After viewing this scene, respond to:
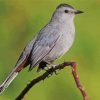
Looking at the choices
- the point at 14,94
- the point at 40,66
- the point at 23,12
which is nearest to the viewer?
the point at 40,66

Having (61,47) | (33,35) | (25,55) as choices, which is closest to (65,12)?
(61,47)

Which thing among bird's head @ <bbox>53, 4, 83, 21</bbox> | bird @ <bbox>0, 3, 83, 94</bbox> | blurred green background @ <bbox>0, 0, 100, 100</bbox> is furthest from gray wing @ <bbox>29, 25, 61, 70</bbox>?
blurred green background @ <bbox>0, 0, 100, 100</bbox>

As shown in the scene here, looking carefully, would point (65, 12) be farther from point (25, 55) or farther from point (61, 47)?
point (25, 55)

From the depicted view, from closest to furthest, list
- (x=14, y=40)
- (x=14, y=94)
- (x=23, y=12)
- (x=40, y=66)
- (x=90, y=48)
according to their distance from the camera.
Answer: (x=40, y=66), (x=14, y=94), (x=90, y=48), (x=14, y=40), (x=23, y=12)

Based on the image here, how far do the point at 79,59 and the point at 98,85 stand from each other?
0.54 m

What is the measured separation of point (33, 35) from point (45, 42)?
3413 millimetres

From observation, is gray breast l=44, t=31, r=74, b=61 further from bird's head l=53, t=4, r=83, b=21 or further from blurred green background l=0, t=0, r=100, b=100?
blurred green background l=0, t=0, r=100, b=100

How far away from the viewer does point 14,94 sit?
9.16 m

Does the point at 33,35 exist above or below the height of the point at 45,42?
below

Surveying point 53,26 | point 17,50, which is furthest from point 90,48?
point 53,26

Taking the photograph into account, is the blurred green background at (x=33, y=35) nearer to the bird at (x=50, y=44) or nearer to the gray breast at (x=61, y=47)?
the bird at (x=50, y=44)

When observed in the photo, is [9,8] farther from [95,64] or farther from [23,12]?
[95,64]

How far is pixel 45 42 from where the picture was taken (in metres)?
6.86

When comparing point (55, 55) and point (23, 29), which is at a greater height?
point (55, 55)
